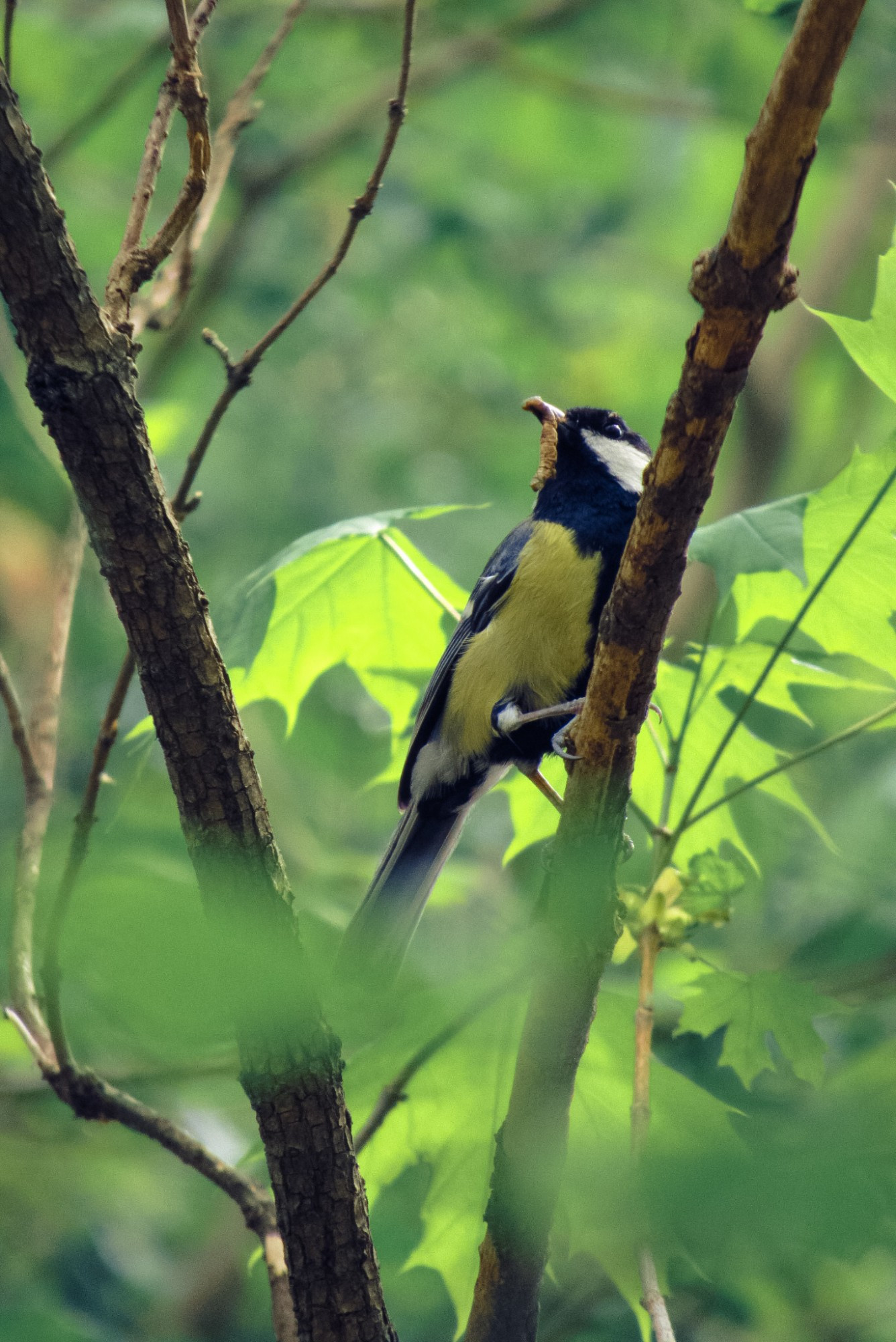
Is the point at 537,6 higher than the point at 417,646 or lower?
higher

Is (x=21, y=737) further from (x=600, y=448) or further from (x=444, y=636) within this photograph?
(x=600, y=448)

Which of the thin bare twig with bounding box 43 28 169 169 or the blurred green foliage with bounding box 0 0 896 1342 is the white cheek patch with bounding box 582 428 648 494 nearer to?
the blurred green foliage with bounding box 0 0 896 1342

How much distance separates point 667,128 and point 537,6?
1.08 metres

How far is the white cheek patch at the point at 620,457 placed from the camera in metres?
3.20

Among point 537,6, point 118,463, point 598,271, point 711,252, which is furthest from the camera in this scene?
point 598,271

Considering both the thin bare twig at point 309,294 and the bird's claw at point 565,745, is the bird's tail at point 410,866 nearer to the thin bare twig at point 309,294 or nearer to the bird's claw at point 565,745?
the bird's claw at point 565,745

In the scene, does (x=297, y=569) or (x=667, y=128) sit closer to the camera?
(x=297, y=569)

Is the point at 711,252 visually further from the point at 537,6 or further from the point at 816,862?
the point at 537,6

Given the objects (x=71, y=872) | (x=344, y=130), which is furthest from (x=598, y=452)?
(x=344, y=130)

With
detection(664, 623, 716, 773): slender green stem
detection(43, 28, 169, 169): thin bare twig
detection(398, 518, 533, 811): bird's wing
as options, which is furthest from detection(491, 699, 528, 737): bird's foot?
detection(43, 28, 169, 169): thin bare twig

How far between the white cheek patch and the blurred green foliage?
544 millimetres

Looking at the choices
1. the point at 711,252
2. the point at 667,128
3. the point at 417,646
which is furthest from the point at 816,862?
the point at 667,128

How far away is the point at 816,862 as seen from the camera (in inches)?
132

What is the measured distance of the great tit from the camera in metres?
2.92
